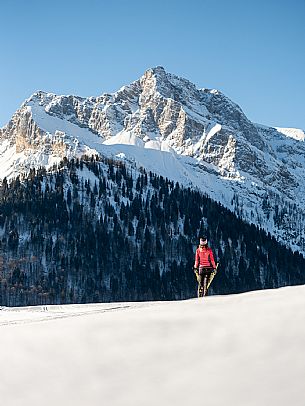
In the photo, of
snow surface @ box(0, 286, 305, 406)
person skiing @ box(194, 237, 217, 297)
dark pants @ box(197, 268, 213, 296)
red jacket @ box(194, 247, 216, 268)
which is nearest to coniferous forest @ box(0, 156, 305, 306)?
dark pants @ box(197, 268, 213, 296)

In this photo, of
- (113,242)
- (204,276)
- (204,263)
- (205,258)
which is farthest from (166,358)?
(113,242)

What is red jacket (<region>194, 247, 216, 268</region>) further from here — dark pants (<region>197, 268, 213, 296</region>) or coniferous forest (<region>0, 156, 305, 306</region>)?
coniferous forest (<region>0, 156, 305, 306</region>)

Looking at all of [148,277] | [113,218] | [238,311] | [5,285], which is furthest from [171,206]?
[238,311]

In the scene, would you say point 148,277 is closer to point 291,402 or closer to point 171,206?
point 171,206

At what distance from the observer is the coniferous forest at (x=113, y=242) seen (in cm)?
13962

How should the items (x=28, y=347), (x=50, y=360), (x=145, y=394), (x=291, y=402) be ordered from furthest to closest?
(x=28, y=347), (x=50, y=360), (x=145, y=394), (x=291, y=402)

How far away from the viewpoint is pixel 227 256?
17050cm

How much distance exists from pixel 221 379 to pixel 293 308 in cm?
284

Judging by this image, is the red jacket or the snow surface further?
the red jacket

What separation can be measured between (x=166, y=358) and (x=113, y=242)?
14823 centimetres

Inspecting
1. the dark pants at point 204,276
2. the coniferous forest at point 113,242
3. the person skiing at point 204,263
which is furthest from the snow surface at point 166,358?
the coniferous forest at point 113,242

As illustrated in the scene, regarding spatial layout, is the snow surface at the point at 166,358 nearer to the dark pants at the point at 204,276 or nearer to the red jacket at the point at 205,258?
the red jacket at the point at 205,258

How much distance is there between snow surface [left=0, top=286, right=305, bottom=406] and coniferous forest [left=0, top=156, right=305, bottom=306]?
12085 centimetres

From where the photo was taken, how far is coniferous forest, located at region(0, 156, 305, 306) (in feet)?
458
